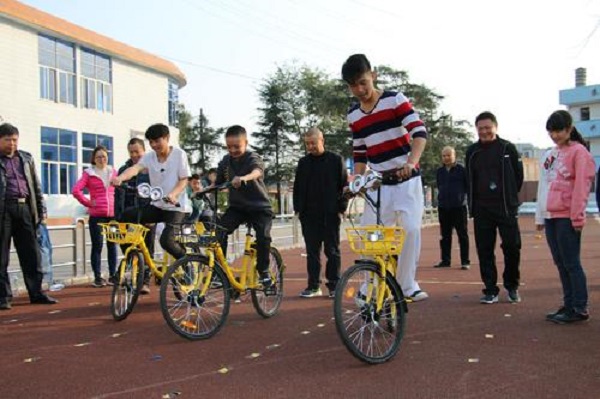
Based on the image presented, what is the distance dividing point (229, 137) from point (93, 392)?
3150 mm

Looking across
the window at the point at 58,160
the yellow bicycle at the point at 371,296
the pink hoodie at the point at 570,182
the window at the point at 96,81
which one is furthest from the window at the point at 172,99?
the yellow bicycle at the point at 371,296

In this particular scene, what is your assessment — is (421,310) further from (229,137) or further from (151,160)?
(151,160)

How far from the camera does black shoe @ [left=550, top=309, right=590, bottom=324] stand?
18.4 feet

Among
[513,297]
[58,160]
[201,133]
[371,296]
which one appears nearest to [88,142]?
[58,160]

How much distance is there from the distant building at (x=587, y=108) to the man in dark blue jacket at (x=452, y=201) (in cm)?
5244

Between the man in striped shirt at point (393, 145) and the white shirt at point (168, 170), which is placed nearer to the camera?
the man in striped shirt at point (393, 145)

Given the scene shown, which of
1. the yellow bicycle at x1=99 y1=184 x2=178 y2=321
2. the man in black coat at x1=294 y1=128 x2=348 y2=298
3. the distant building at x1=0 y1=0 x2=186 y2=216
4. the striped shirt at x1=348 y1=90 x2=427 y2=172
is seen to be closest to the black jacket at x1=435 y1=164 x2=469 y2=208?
the man in black coat at x1=294 y1=128 x2=348 y2=298

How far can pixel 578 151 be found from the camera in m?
5.59

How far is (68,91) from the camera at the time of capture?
31.0 meters

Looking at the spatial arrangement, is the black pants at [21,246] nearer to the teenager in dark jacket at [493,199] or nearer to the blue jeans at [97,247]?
the blue jeans at [97,247]

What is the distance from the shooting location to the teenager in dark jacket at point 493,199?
22.1 ft

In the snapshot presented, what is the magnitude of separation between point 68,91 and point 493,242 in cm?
2816

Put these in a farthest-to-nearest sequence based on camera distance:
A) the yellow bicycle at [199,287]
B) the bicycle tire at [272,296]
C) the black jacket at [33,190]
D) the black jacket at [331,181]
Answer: the black jacket at [331,181] < the black jacket at [33,190] < the bicycle tire at [272,296] < the yellow bicycle at [199,287]

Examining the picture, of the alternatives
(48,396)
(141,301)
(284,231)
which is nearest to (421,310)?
(141,301)
